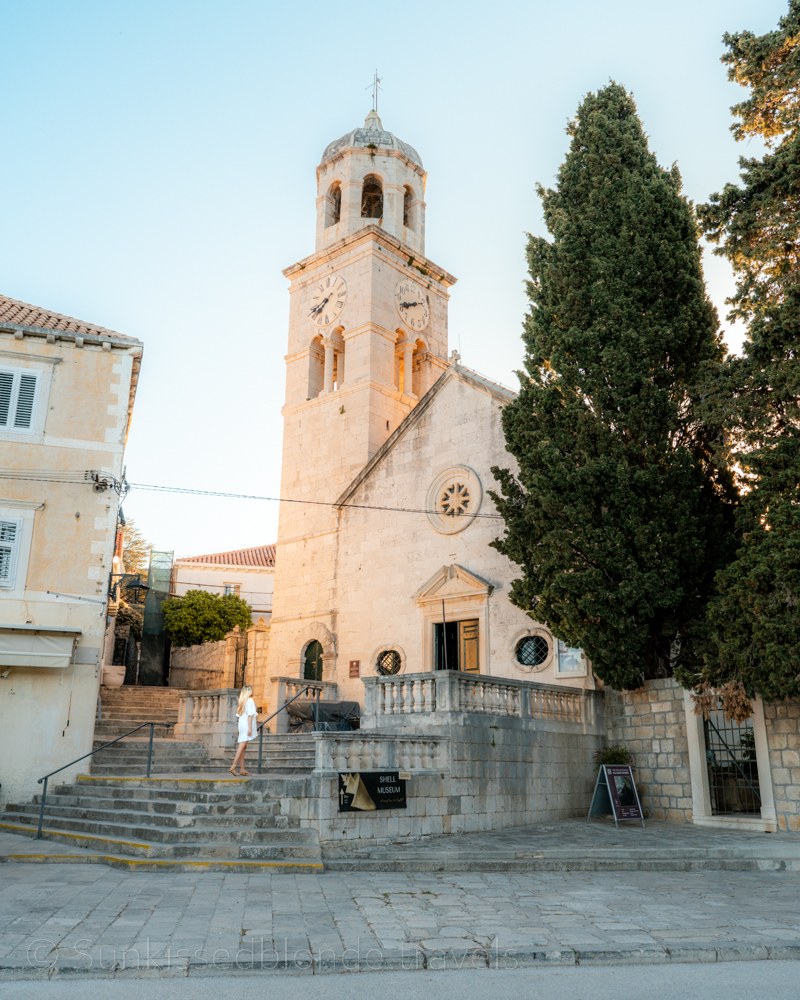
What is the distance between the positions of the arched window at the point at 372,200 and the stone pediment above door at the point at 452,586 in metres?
14.3

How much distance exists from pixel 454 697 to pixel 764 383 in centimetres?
722

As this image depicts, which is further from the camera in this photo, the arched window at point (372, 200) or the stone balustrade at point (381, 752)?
the arched window at point (372, 200)

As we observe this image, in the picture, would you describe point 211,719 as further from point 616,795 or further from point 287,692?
point 616,795

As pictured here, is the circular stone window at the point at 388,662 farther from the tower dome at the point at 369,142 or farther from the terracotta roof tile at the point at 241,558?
the terracotta roof tile at the point at 241,558

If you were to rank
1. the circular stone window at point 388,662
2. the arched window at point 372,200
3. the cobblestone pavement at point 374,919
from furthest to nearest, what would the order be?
the arched window at point 372,200 < the circular stone window at point 388,662 < the cobblestone pavement at point 374,919

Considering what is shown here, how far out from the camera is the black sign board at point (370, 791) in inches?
428

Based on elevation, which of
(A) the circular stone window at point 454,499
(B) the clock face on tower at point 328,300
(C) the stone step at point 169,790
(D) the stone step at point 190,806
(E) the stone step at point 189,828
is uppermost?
(B) the clock face on tower at point 328,300

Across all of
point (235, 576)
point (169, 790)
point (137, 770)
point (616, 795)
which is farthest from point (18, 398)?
point (235, 576)

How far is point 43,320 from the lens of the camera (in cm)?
1708

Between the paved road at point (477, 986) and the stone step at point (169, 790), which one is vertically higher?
the stone step at point (169, 790)

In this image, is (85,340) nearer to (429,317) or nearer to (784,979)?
(429,317)

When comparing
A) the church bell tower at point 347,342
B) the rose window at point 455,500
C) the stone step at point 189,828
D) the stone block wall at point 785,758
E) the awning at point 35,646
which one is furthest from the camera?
the church bell tower at point 347,342

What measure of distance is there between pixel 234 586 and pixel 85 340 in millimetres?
24504

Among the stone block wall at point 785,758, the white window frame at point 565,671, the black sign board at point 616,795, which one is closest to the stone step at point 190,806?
the black sign board at point 616,795
